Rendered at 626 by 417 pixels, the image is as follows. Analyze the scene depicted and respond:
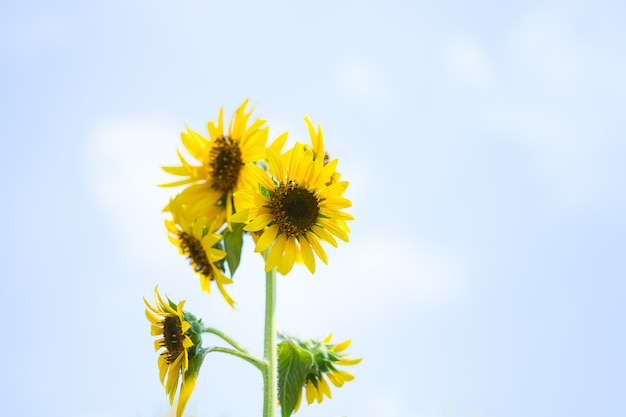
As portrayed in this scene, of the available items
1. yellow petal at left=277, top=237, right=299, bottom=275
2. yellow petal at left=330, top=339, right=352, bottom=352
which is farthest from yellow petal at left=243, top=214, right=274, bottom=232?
yellow petal at left=330, top=339, right=352, bottom=352

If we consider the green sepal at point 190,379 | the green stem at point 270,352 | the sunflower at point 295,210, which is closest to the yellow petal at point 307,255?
the sunflower at point 295,210

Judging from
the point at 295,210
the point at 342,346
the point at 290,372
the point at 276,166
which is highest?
the point at 276,166

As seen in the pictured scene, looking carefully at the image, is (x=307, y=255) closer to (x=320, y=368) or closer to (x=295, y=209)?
(x=295, y=209)

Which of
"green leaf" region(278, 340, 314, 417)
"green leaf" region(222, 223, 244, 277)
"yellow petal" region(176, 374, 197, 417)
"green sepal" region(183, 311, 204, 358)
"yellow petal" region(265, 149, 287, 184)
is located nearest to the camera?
"yellow petal" region(176, 374, 197, 417)

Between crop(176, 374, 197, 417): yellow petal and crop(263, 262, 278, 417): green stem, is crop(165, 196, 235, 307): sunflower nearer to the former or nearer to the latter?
crop(263, 262, 278, 417): green stem

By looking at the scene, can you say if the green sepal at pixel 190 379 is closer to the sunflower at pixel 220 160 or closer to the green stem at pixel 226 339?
the green stem at pixel 226 339

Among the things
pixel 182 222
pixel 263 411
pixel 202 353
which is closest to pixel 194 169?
pixel 182 222

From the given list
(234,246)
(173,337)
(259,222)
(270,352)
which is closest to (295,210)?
(259,222)
